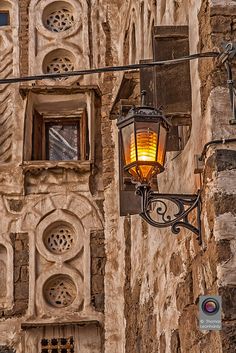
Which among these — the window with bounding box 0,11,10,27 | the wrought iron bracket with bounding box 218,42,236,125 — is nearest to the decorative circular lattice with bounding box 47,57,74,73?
the window with bounding box 0,11,10,27

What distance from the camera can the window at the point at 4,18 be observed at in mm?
12977

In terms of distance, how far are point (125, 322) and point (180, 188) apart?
161 inches

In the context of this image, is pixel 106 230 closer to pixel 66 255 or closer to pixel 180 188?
pixel 66 255

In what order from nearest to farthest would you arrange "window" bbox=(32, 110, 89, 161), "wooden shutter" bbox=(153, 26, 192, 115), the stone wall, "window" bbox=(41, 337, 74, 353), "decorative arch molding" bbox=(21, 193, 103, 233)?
1. "wooden shutter" bbox=(153, 26, 192, 115)
2. "window" bbox=(41, 337, 74, 353)
3. the stone wall
4. "decorative arch molding" bbox=(21, 193, 103, 233)
5. "window" bbox=(32, 110, 89, 161)

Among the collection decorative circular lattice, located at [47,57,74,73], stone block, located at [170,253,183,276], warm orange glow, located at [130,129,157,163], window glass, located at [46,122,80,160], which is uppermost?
decorative circular lattice, located at [47,57,74,73]

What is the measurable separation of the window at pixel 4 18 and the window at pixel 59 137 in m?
1.39

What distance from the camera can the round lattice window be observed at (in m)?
12.9

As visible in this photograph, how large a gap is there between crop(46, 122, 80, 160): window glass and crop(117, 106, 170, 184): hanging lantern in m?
6.20

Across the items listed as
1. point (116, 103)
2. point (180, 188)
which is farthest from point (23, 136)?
point (180, 188)

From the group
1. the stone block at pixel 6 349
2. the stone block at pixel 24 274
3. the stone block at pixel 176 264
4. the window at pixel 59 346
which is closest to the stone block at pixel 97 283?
the window at pixel 59 346

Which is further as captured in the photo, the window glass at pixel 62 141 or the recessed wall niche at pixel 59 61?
the recessed wall niche at pixel 59 61

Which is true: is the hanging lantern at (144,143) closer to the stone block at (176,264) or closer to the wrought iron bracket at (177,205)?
the wrought iron bracket at (177,205)

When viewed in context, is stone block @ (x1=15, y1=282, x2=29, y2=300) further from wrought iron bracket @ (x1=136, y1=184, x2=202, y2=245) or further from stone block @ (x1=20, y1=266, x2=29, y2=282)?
wrought iron bracket @ (x1=136, y1=184, x2=202, y2=245)

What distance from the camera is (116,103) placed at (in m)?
8.64
